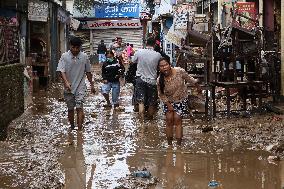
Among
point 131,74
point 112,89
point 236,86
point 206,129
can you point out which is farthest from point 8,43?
point 236,86

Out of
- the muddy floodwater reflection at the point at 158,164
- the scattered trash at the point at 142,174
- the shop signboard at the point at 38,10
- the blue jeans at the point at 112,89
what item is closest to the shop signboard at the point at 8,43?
the muddy floodwater reflection at the point at 158,164

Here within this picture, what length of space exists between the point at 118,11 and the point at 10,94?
3306 centimetres

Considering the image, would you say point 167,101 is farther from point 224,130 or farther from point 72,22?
point 72,22

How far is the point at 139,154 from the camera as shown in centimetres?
813

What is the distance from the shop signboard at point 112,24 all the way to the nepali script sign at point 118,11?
626 mm

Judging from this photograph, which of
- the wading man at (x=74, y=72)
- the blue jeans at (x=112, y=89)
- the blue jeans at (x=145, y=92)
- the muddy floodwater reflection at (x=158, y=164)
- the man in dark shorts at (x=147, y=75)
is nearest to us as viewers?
the muddy floodwater reflection at (x=158, y=164)

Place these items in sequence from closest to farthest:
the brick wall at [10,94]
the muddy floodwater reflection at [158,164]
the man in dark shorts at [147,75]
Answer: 1. the muddy floodwater reflection at [158,164]
2. the brick wall at [10,94]
3. the man in dark shorts at [147,75]

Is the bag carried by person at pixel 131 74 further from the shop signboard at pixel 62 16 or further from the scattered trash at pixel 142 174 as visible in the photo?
the shop signboard at pixel 62 16

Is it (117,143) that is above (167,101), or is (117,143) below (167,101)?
below

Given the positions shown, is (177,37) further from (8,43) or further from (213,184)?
(213,184)

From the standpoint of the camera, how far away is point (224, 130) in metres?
10.2

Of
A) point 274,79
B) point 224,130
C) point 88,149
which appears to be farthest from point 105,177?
point 274,79

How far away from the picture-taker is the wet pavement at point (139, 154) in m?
6.45

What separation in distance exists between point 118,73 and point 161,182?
8.12 m
